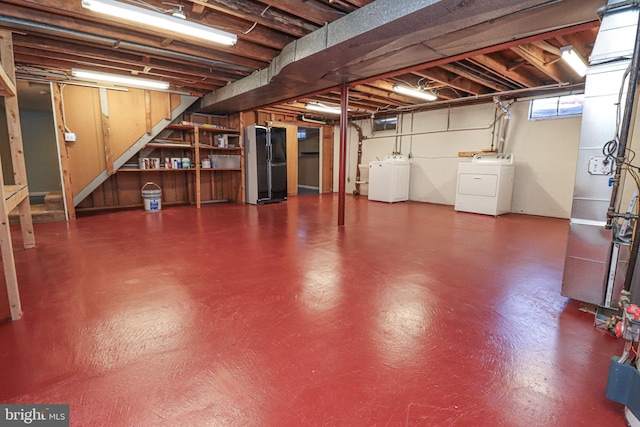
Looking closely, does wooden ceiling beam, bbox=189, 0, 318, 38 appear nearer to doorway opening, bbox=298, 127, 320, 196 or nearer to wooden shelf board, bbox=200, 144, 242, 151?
wooden shelf board, bbox=200, 144, 242, 151

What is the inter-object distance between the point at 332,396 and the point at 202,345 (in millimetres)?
785

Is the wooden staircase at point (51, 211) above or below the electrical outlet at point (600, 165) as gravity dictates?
below

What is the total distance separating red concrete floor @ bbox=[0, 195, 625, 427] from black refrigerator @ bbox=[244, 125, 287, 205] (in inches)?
145

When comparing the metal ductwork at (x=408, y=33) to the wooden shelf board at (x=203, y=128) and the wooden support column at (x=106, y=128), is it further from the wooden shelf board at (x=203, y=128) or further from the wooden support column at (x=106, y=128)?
the wooden support column at (x=106, y=128)

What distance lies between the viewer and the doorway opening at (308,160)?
10.7 meters

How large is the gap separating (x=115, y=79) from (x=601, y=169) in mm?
6208

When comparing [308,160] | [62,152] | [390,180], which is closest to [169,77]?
[62,152]

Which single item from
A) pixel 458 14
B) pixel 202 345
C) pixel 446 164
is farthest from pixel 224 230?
pixel 446 164

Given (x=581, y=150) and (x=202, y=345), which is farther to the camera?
(x=581, y=150)

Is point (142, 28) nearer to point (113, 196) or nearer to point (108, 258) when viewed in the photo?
point (108, 258)

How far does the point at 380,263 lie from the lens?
118 inches

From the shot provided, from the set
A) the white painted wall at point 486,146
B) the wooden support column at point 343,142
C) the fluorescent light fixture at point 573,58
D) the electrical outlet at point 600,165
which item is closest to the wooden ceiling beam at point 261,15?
the wooden support column at point 343,142

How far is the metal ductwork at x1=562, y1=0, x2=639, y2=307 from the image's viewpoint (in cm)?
181

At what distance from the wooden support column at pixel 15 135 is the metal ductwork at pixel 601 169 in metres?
5.08
